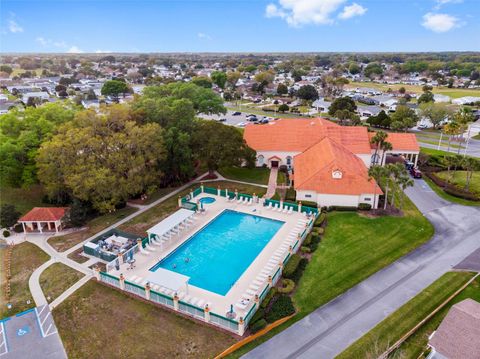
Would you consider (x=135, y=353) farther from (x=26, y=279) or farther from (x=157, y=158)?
A: (x=157, y=158)

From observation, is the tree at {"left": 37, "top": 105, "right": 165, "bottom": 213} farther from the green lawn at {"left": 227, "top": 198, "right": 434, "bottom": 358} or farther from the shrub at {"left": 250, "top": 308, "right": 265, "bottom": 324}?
the green lawn at {"left": 227, "top": 198, "right": 434, "bottom": 358}

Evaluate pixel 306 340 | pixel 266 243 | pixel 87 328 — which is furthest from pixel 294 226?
pixel 87 328

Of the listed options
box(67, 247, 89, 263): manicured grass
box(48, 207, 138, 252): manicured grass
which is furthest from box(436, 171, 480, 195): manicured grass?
box(67, 247, 89, 263): manicured grass

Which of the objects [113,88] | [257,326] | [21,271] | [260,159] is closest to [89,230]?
[21,271]

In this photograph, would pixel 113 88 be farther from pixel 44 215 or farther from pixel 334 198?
pixel 334 198

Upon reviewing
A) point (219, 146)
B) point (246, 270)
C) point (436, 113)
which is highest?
point (436, 113)

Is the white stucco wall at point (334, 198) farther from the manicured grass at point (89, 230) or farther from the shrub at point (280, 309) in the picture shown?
the manicured grass at point (89, 230)
